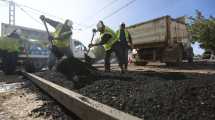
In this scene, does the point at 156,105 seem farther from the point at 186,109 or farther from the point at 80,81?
the point at 80,81

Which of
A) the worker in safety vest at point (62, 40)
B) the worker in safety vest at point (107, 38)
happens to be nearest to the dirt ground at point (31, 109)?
the worker in safety vest at point (107, 38)

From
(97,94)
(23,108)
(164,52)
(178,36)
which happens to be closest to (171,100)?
(97,94)

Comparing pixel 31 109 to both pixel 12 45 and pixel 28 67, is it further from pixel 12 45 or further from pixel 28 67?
pixel 12 45

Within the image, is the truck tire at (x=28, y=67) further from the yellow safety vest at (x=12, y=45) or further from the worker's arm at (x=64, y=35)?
the worker's arm at (x=64, y=35)

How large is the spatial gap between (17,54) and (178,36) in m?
7.63

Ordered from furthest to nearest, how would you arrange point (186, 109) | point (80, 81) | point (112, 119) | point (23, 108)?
1. point (80, 81)
2. point (23, 108)
3. point (186, 109)
4. point (112, 119)

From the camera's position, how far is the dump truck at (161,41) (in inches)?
487

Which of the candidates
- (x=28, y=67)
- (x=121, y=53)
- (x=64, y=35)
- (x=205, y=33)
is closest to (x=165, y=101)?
(x=121, y=53)

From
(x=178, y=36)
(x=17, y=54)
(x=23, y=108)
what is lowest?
(x=23, y=108)

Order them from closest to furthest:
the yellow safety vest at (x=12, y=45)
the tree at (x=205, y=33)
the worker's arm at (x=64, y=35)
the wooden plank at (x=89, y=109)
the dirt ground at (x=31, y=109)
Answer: the wooden plank at (x=89, y=109)
the dirt ground at (x=31, y=109)
the worker's arm at (x=64, y=35)
the yellow safety vest at (x=12, y=45)
the tree at (x=205, y=33)

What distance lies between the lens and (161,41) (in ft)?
41.0

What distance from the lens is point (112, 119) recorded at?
8.84 ft

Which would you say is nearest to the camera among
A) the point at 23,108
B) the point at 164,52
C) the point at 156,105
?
the point at 156,105

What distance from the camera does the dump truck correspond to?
1236 centimetres
